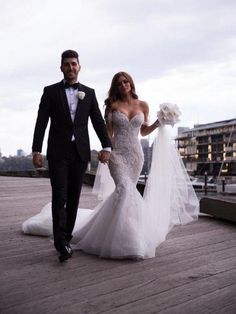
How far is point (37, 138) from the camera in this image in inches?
141

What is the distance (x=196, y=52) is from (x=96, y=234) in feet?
379

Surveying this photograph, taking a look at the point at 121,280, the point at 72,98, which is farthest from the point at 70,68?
the point at 121,280

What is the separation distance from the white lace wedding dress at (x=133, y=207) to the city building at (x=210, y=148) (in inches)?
3401

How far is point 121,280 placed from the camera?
2947 millimetres

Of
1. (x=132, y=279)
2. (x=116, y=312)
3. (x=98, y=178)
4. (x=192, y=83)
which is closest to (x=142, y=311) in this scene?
(x=116, y=312)

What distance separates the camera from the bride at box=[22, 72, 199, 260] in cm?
374

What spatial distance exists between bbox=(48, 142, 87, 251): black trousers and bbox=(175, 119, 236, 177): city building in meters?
87.8

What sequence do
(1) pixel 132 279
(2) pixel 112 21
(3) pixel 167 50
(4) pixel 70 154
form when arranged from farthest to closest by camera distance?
(3) pixel 167 50
(2) pixel 112 21
(4) pixel 70 154
(1) pixel 132 279

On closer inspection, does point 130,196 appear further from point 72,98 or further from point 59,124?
point 72,98

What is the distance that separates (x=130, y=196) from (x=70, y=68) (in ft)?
4.65

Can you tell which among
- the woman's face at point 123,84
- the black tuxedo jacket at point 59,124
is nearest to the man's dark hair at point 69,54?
the black tuxedo jacket at point 59,124

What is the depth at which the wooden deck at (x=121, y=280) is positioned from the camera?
8.00ft

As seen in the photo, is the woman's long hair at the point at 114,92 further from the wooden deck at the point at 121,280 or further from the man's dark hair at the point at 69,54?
the wooden deck at the point at 121,280

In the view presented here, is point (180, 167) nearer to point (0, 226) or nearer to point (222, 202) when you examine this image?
point (222, 202)
